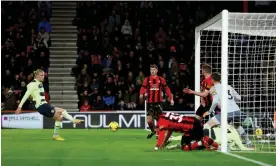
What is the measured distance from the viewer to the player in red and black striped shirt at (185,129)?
1105cm

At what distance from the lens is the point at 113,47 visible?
82.2ft

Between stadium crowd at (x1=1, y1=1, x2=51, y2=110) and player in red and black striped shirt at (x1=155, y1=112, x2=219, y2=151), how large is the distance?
11923 mm

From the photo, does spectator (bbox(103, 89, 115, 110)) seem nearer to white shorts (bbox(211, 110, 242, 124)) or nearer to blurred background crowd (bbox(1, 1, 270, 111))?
blurred background crowd (bbox(1, 1, 270, 111))

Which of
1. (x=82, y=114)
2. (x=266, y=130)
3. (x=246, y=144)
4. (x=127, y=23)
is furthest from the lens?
(x=127, y=23)

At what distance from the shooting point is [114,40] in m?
25.5

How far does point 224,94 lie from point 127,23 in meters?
→ 15.2

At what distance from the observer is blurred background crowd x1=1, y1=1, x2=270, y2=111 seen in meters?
22.9

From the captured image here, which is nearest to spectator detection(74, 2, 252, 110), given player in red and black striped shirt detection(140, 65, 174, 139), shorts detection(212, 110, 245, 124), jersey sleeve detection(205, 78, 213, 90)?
player in red and black striped shirt detection(140, 65, 174, 139)

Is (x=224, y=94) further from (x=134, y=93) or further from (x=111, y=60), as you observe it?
(x=111, y=60)

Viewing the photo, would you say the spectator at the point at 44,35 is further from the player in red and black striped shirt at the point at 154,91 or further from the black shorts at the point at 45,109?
the black shorts at the point at 45,109

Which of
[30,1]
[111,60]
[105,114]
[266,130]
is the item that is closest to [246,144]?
[266,130]

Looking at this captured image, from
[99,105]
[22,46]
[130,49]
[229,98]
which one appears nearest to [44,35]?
[22,46]

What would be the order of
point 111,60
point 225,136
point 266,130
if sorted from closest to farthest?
point 225,136 < point 266,130 < point 111,60

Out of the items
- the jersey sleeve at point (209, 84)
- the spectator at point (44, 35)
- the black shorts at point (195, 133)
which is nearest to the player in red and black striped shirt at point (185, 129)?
the black shorts at point (195, 133)
